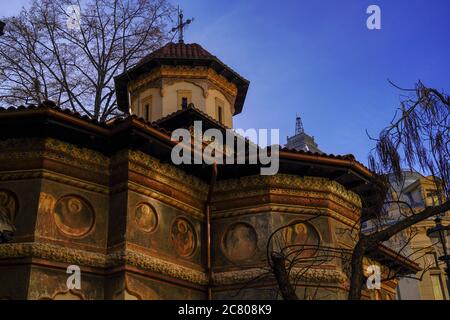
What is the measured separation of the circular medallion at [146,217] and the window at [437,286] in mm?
25268

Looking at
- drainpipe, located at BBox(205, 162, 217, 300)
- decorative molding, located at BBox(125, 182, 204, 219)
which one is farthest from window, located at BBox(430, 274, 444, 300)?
decorative molding, located at BBox(125, 182, 204, 219)

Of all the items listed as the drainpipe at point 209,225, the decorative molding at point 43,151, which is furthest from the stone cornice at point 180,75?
the decorative molding at point 43,151

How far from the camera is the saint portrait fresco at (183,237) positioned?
10.9 metres

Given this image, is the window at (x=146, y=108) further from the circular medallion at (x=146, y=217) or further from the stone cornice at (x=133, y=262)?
the stone cornice at (x=133, y=262)

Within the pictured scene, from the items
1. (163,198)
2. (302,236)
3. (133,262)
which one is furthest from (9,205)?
(302,236)

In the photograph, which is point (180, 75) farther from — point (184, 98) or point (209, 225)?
point (209, 225)

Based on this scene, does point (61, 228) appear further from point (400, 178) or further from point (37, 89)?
point (37, 89)

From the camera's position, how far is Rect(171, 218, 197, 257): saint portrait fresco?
1089cm

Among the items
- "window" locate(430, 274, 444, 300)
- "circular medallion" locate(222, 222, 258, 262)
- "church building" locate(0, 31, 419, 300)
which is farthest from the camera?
Answer: "window" locate(430, 274, 444, 300)

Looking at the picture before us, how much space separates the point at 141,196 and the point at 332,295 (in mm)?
4078

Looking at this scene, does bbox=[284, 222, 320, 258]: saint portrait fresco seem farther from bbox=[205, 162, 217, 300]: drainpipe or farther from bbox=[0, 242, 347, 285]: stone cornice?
bbox=[205, 162, 217, 300]: drainpipe

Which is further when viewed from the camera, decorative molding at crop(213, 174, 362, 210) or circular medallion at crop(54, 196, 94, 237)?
decorative molding at crop(213, 174, 362, 210)

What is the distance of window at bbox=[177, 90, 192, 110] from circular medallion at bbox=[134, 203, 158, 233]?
7.01m
